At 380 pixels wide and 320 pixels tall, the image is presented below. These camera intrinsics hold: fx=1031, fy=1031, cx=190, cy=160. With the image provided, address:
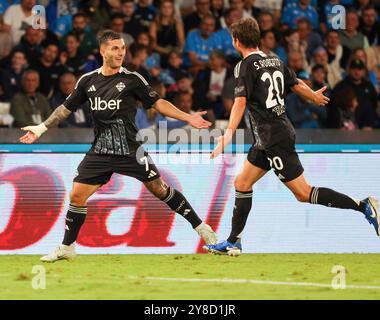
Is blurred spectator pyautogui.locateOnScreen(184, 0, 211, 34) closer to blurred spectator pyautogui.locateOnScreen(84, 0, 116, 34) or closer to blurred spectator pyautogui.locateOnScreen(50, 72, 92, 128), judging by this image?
blurred spectator pyautogui.locateOnScreen(84, 0, 116, 34)

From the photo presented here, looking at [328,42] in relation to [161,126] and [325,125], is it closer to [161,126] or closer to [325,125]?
[325,125]

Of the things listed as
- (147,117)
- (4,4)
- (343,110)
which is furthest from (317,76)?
(4,4)

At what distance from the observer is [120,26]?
14.8 m

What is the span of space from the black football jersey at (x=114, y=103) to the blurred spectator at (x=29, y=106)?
3524 mm

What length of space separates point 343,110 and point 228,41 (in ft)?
6.97

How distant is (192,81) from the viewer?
14.6 meters

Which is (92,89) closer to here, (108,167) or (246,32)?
A: (108,167)

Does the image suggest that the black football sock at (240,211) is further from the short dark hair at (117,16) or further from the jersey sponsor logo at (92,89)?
the short dark hair at (117,16)

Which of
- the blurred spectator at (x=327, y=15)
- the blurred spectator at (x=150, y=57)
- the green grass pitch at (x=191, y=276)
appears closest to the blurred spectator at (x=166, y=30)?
the blurred spectator at (x=150, y=57)

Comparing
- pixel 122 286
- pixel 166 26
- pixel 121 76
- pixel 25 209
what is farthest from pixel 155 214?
pixel 166 26

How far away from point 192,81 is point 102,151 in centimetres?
500

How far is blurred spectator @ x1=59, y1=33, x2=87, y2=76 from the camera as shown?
46.6 feet

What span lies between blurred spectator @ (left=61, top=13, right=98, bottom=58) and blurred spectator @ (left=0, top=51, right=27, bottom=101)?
28.7 inches

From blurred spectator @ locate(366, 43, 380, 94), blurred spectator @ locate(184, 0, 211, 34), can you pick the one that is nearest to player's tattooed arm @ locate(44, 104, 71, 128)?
blurred spectator @ locate(184, 0, 211, 34)
